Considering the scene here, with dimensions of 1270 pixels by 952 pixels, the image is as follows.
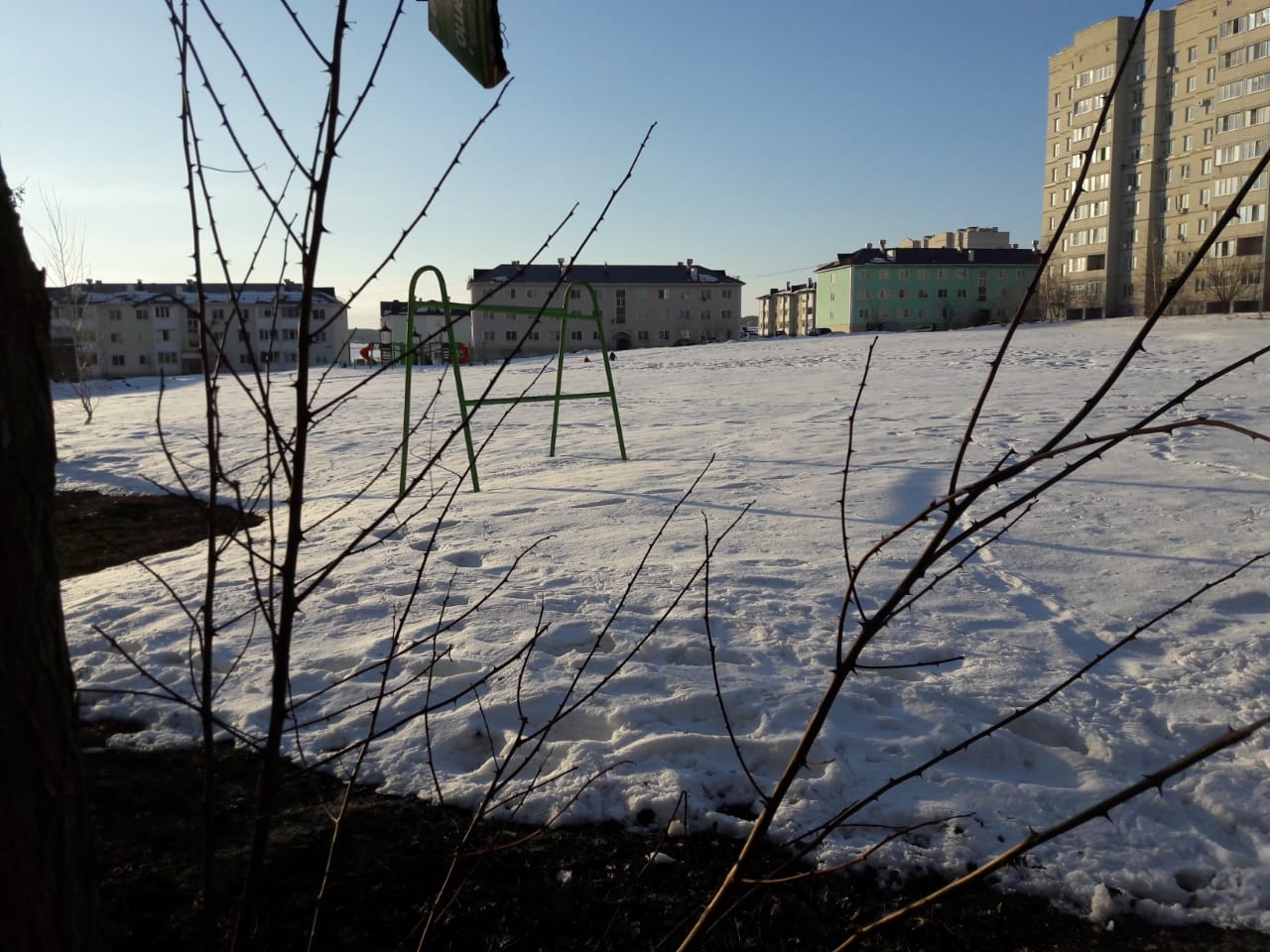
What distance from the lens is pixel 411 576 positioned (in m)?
4.25

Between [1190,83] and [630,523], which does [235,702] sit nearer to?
[630,523]

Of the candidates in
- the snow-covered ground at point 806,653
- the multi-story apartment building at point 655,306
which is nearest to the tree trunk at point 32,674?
the snow-covered ground at point 806,653

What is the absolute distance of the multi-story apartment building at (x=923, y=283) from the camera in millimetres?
74812

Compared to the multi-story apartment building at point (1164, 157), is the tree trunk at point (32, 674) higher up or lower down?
lower down

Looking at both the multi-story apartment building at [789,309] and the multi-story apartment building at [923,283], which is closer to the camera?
the multi-story apartment building at [923,283]

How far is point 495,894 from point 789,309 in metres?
109

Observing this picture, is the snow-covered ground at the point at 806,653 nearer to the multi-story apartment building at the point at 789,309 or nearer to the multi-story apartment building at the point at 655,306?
the multi-story apartment building at the point at 655,306

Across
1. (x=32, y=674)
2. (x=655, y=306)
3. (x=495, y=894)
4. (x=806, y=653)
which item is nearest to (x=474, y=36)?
(x=32, y=674)

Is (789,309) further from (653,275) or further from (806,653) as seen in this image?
(806,653)

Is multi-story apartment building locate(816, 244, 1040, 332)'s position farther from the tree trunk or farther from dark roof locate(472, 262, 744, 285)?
the tree trunk

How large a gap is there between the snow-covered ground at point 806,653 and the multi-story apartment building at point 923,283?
236 feet


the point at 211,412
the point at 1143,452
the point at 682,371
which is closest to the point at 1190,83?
the point at 682,371

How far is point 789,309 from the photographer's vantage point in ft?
350

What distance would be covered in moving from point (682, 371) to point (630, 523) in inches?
677
